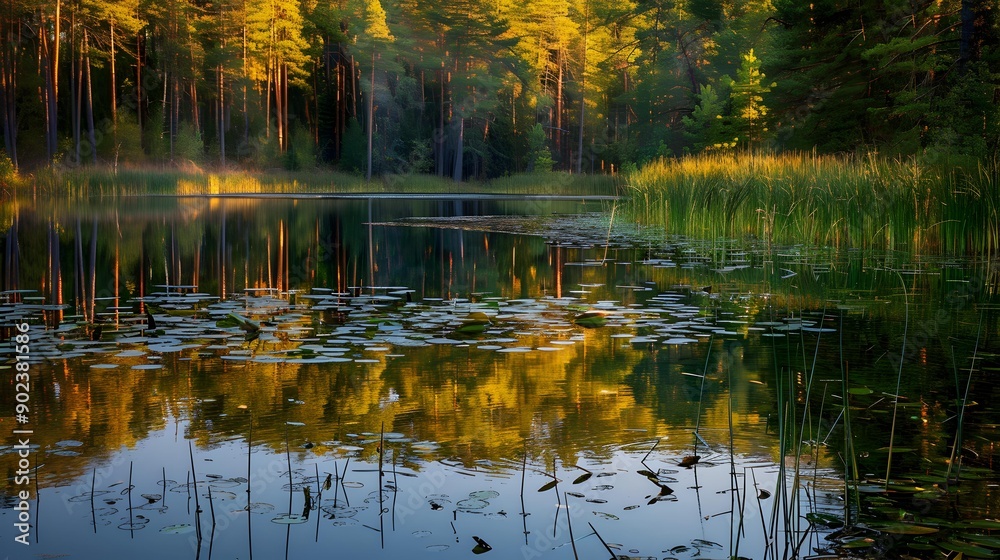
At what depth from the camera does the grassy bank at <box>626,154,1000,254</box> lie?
12.7 metres

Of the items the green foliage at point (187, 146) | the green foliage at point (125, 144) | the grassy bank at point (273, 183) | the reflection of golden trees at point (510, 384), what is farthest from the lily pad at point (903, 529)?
the green foliage at point (187, 146)

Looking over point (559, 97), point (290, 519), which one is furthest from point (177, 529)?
point (559, 97)

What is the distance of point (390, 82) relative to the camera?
58219 millimetres

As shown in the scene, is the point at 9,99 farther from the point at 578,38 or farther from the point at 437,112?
the point at 578,38

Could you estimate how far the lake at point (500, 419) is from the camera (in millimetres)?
3367

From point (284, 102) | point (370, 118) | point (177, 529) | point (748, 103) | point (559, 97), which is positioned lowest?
point (177, 529)

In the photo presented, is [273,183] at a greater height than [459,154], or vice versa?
[459,154]

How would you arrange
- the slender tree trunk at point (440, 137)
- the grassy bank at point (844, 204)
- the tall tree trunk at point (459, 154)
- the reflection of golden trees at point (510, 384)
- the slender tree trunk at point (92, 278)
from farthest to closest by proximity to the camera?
the slender tree trunk at point (440, 137) < the tall tree trunk at point (459, 154) < the grassy bank at point (844, 204) < the slender tree trunk at point (92, 278) < the reflection of golden trees at point (510, 384)

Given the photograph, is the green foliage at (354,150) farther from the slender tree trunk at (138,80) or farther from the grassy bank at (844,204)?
the grassy bank at (844,204)

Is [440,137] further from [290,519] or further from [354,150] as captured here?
[290,519]

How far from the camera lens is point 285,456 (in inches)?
163

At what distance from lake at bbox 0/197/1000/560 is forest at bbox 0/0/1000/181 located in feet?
85.8

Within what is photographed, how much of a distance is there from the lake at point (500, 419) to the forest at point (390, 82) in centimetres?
2617

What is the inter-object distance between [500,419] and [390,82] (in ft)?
181
